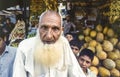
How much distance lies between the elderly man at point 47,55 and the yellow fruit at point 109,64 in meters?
2.26

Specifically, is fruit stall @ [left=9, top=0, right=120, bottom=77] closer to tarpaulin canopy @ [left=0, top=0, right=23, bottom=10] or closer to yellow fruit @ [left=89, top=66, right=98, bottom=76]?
yellow fruit @ [left=89, top=66, right=98, bottom=76]

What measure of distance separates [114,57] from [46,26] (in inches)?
101

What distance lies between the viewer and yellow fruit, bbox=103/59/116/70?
604 cm

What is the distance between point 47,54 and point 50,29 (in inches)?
10.4

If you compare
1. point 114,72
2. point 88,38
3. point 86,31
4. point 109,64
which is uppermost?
point 86,31

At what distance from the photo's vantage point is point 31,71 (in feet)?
12.1

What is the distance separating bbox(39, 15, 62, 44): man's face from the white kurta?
0.44 feet

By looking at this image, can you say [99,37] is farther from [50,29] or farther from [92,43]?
[50,29]

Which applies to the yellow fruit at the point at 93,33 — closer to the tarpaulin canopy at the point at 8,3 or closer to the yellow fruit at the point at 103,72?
the yellow fruit at the point at 103,72

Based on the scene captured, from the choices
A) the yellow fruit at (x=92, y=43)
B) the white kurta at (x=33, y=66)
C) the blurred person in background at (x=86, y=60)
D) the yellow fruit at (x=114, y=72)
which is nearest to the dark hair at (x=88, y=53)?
the blurred person in background at (x=86, y=60)

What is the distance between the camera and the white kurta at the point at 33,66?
3703 millimetres

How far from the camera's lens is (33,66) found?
3.74 meters

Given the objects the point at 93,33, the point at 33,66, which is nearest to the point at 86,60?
the point at 93,33

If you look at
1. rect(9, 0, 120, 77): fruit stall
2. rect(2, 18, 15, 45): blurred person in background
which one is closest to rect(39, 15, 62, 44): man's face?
rect(9, 0, 120, 77): fruit stall
